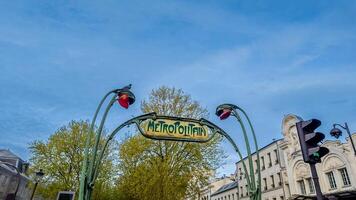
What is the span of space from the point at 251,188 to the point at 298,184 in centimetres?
2845

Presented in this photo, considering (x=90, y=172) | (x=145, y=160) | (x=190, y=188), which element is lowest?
(x=90, y=172)

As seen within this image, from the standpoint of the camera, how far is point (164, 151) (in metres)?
20.8

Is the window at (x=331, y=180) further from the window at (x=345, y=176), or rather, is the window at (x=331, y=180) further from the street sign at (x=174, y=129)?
the street sign at (x=174, y=129)

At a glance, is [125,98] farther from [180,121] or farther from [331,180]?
[331,180]

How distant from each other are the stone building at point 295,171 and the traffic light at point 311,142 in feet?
76.7

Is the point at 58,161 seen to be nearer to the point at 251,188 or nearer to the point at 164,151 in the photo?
the point at 164,151

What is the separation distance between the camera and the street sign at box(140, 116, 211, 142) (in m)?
7.61

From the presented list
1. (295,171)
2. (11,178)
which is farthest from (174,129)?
(11,178)

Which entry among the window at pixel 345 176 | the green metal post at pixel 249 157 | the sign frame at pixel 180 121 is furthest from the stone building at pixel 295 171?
the sign frame at pixel 180 121

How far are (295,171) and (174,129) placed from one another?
98.5ft

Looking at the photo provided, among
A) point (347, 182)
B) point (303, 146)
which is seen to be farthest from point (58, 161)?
point (347, 182)

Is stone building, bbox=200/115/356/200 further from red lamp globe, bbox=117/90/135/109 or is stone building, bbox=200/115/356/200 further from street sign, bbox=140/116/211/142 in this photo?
red lamp globe, bbox=117/90/135/109

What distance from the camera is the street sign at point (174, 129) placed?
7605 millimetres

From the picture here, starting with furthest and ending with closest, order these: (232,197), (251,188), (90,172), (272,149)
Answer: (232,197)
(272,149)
(251,188)
(90,172)
